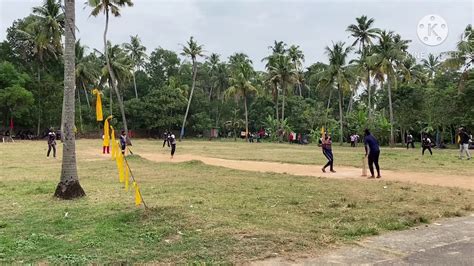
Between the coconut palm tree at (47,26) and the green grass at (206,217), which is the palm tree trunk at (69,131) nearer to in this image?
the green grass at (206,217)

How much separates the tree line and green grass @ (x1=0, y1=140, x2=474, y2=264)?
2654 centimetres

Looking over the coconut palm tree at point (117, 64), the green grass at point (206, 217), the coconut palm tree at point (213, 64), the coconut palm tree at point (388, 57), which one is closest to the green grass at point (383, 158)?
the green grass at point (206, 217)

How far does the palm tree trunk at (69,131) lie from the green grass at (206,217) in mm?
387

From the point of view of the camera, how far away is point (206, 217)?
25.6ft

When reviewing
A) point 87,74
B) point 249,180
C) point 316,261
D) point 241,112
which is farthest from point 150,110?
point 316,261

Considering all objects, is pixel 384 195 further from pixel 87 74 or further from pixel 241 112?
pixel 241 112

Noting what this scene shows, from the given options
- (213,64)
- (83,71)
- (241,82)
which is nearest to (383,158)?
(241,82)

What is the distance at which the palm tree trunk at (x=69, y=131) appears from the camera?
399 inches

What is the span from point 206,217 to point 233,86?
51775 mm

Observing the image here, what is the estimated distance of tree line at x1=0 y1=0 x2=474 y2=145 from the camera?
43925mm

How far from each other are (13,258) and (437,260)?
5.22 m

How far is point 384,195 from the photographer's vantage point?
10578 mm

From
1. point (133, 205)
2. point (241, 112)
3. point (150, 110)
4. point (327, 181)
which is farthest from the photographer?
point (241, 112)

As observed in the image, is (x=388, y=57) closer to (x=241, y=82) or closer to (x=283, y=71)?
(x=283, y=71)
